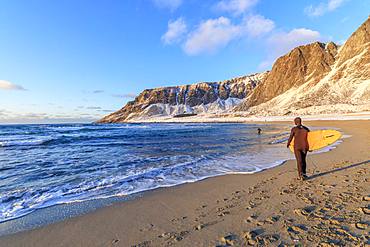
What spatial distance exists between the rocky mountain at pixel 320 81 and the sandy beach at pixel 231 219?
70296mm

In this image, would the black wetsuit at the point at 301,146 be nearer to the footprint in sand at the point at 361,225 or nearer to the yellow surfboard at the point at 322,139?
the yellow surfboard at the point at 322,139

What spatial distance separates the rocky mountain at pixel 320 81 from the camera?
250 ft

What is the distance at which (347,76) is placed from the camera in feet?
290

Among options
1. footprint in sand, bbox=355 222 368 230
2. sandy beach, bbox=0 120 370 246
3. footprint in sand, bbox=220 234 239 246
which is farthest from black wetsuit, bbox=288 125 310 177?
footprint in sand, bbox=220 234 239 246

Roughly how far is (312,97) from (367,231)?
10089 centimetres

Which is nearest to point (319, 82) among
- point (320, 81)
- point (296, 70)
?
point (320, 81)

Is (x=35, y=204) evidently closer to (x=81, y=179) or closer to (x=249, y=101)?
(x=81, y=179)

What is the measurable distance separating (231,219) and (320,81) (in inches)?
4587

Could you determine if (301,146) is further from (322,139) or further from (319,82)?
(319,82)

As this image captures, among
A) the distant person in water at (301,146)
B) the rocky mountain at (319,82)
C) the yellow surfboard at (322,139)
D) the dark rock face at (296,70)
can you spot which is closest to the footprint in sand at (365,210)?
the distant person in water at (301,146)

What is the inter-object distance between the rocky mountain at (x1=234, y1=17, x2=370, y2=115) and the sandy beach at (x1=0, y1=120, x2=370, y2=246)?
70.3 meters

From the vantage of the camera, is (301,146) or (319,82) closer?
(301,146)

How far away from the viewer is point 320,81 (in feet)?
331

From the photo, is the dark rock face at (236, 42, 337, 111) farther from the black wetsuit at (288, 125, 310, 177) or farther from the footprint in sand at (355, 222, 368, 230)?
the footprint in sand at (355, 222, 368, 230)
